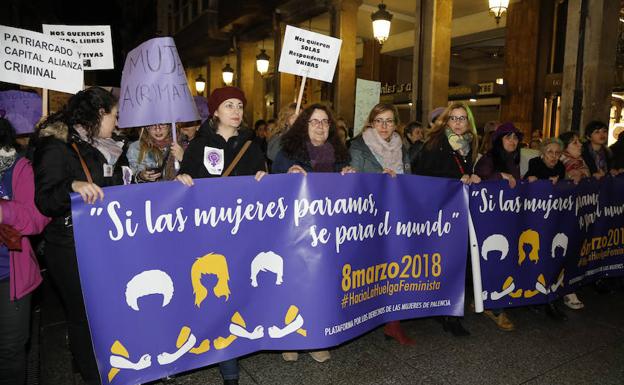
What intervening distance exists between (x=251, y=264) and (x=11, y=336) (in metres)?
1.32

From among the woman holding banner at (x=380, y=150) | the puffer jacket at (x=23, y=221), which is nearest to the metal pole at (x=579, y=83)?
the woman holding banner at (x=380, y=150)

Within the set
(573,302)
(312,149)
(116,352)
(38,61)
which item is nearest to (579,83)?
(573,302)

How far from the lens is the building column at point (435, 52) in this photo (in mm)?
8039

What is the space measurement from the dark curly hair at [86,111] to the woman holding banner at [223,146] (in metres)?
0.59

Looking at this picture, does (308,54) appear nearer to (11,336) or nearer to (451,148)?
(451,148)

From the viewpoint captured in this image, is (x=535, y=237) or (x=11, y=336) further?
(x=535, y=237)

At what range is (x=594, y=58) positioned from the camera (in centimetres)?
672

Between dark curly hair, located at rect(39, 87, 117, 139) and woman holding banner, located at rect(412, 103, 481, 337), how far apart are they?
2660mm

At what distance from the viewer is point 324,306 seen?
9.44 ft

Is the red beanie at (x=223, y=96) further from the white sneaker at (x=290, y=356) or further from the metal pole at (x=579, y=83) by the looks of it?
the metal pole at (x=579, y=83)

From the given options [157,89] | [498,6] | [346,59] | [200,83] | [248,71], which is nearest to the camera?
[157,89]

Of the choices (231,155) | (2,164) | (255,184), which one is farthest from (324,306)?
(2,164)

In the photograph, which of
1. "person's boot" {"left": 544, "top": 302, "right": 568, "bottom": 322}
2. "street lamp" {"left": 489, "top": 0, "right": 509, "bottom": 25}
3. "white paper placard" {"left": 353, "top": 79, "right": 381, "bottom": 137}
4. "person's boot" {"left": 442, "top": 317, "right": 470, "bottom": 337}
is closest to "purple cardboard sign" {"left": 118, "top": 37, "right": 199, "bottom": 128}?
"white paper placard" {"left": 353, "top": 79, "right": 381, "bottom": 137}

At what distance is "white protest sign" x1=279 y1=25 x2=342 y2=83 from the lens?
3.64 metres
